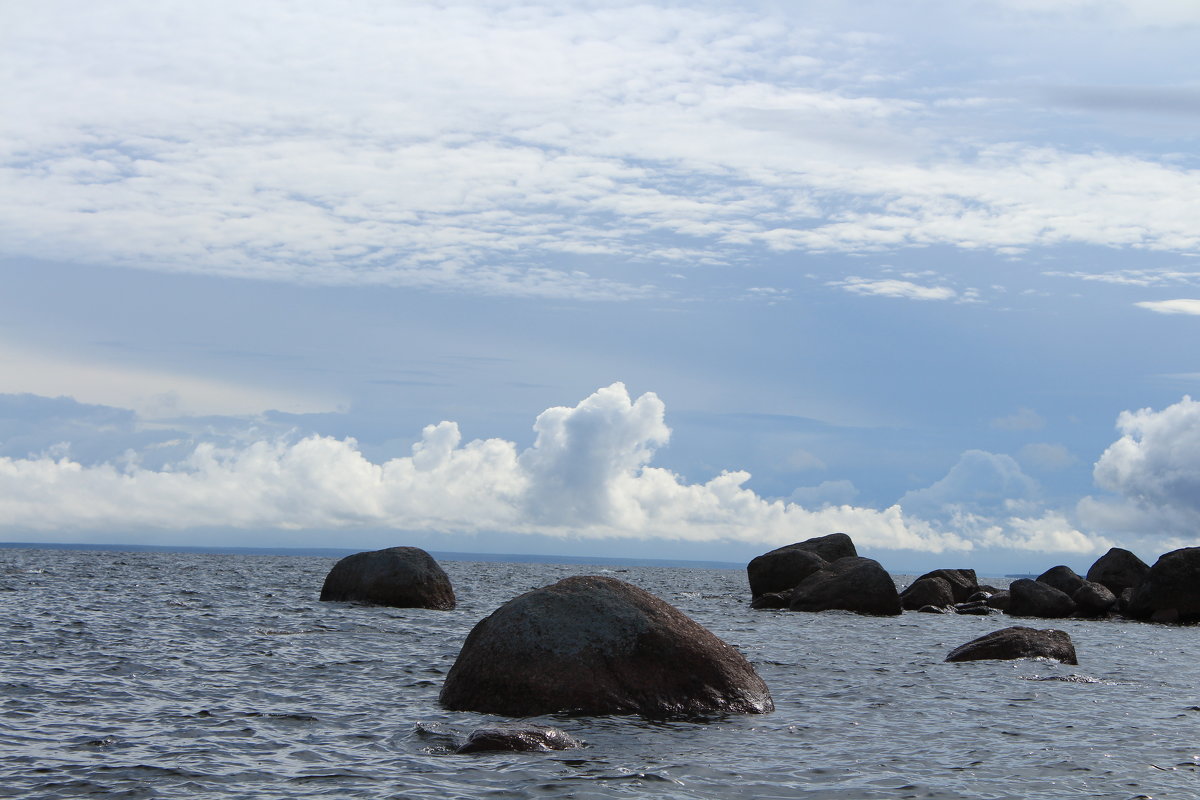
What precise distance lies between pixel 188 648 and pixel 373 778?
11.2 metres

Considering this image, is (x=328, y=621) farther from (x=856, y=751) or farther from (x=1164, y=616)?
(x=1164, y=616)

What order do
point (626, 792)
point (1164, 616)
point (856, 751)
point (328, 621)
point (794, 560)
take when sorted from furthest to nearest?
point (794, 560)
point (1164, 616)
point (328, 621)
point (856, 751)
point (626, 792)

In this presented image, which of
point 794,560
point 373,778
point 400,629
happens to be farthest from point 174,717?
point 794,560

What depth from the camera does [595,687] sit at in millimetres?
13398

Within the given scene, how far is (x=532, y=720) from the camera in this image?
13070 millimetres

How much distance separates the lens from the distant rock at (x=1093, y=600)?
4000cm

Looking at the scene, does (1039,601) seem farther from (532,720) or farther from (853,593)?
(532,720)

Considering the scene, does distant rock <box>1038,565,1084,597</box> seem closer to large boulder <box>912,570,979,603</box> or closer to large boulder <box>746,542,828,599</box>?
large boulder <box>912,570,979,603</box>

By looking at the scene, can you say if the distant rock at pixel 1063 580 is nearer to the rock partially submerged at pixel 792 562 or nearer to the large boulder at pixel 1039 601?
the large boulder at pixel 1039 601

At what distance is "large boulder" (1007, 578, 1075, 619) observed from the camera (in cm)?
4000

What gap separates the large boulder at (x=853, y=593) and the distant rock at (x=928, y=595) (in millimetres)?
5883

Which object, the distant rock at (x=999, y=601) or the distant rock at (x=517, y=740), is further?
the distant rock at (x=999, y=601)

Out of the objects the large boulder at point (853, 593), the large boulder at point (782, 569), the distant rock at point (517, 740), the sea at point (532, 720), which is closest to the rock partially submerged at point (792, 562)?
the large boulder at point (782, 569)

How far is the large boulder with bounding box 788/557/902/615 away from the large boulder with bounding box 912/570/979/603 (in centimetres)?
990
